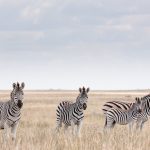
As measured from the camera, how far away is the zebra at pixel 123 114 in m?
17.0

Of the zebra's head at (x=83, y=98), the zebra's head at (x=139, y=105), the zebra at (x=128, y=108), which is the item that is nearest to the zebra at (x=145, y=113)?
the zebra at (x=128, y=108)

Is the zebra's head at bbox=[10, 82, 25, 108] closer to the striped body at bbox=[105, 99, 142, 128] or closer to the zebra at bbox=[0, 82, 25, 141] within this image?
the zebra at bbox=[0, 82, 25, 141]

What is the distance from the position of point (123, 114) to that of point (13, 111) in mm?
5868

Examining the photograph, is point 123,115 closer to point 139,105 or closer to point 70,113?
point 139,105

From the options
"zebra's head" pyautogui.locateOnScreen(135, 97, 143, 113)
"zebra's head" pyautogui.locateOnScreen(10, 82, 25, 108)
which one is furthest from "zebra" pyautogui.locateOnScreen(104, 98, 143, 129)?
"zebra's head" pyautogui.locateOnScreen(10, 82, 25, 108)

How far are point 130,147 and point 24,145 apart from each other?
1996mm

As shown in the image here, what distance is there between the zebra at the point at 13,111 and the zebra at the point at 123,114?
5.52m

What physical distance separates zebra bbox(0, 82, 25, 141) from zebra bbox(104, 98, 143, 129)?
5524 mm

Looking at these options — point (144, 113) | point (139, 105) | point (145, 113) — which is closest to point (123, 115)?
point (139, 105)

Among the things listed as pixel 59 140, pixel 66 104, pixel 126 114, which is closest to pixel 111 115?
pixel 126 114

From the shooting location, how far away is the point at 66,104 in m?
16.9

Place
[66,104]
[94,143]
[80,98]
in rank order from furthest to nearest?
1. [66,104]
2. [80,98]
3. [94,143]

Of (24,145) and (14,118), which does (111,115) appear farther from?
(24,145)

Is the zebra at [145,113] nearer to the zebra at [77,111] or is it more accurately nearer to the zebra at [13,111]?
the zebra at [77,111]
